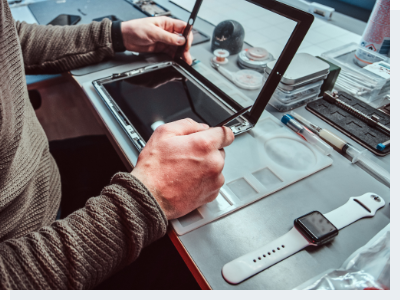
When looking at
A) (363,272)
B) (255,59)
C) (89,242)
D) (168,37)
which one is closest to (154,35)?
(168,37)

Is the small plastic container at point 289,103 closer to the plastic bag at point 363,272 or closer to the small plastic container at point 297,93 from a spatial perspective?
the small plastic container at point 297,93

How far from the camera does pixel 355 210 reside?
1.69 feet

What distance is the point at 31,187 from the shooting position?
576mm

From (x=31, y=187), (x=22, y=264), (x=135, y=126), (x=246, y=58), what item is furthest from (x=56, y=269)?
(x=246, y=58)

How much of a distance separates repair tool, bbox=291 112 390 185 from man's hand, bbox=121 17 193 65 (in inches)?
→ 18.3

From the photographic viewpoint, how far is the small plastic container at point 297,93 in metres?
0.73

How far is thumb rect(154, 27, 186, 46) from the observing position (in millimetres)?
865

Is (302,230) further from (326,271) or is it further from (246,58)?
(246,58)

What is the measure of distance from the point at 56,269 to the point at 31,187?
0.24 meters

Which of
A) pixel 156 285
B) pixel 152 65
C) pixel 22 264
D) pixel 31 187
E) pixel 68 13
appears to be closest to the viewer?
pixel 22 264

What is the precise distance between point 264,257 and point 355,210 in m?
0.21

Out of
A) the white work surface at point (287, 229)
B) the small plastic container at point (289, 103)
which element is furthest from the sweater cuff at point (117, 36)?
the small plastic container at point (289, 103)

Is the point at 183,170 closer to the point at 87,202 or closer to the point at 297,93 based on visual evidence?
the point at 87,202

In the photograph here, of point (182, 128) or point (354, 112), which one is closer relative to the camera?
point (182, 128)
